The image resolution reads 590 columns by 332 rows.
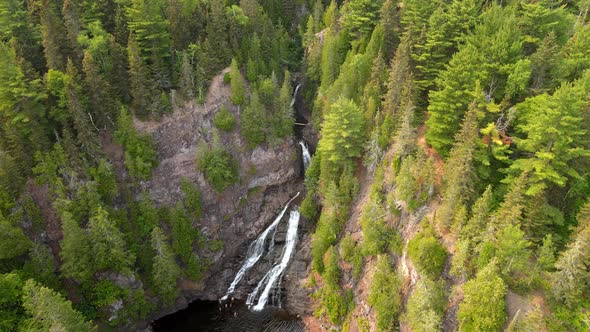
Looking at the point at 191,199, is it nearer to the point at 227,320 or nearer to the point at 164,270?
the point at 164,270

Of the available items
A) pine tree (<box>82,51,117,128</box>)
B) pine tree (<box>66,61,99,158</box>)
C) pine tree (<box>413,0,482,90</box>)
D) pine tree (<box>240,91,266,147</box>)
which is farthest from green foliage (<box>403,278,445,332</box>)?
pine tree (<box>82,51,117,128</box>)

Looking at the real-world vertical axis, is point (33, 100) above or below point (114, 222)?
above

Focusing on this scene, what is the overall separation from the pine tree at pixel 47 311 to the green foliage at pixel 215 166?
95.8ft

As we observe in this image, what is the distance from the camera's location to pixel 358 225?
57500 millimetres

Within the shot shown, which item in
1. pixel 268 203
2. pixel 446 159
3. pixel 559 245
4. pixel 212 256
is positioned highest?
pixel 446 159

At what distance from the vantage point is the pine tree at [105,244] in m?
52.5

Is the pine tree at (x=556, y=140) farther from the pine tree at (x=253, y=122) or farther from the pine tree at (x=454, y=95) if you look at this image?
the pine tree at (x=253, y=122)

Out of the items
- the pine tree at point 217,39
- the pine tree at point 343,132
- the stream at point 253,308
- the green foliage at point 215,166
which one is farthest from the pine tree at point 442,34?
the pine tree at point 217,39

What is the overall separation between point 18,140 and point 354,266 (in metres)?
50.7

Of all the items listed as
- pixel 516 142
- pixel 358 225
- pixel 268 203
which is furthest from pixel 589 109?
pixel 268 203

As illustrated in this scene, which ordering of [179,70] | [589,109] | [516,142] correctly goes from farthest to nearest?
[179,70] < [516,142] < [589,109]

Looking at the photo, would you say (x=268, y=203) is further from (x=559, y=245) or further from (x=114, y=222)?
(x=559, y=245)

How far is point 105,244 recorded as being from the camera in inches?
2105

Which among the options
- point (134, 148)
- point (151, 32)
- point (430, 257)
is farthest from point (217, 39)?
point (430, 257)
